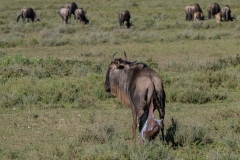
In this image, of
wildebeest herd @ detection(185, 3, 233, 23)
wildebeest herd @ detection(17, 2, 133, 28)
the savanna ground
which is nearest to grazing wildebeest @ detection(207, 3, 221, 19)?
wildebeest herd @ detection(185, 3, 233, 23)

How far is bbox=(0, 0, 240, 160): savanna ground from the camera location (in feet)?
23.4

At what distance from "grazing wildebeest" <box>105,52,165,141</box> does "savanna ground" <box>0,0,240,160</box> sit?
1.48 ft

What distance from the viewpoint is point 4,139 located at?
322 inches

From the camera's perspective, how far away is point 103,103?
11.0 metres

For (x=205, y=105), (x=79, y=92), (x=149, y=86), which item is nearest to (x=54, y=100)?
(x=79, y=92)

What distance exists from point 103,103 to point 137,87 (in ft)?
13.2

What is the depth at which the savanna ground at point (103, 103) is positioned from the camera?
712 cm

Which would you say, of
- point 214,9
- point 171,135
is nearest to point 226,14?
point 214,9

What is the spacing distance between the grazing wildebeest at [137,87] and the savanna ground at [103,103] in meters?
0.45

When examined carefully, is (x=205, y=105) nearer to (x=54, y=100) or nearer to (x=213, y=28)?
(x=54, y=100)

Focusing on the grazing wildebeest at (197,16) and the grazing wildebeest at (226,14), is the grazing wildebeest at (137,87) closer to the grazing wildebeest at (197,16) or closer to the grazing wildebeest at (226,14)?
the grazing wildebeest at (226,14)

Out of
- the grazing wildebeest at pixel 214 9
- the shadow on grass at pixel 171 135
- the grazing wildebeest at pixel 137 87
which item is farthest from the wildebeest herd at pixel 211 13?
the grazing wildebeest at pixel 137 87

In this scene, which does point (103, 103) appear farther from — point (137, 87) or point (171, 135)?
point (137, 87)

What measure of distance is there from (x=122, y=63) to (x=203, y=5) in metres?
37.4
